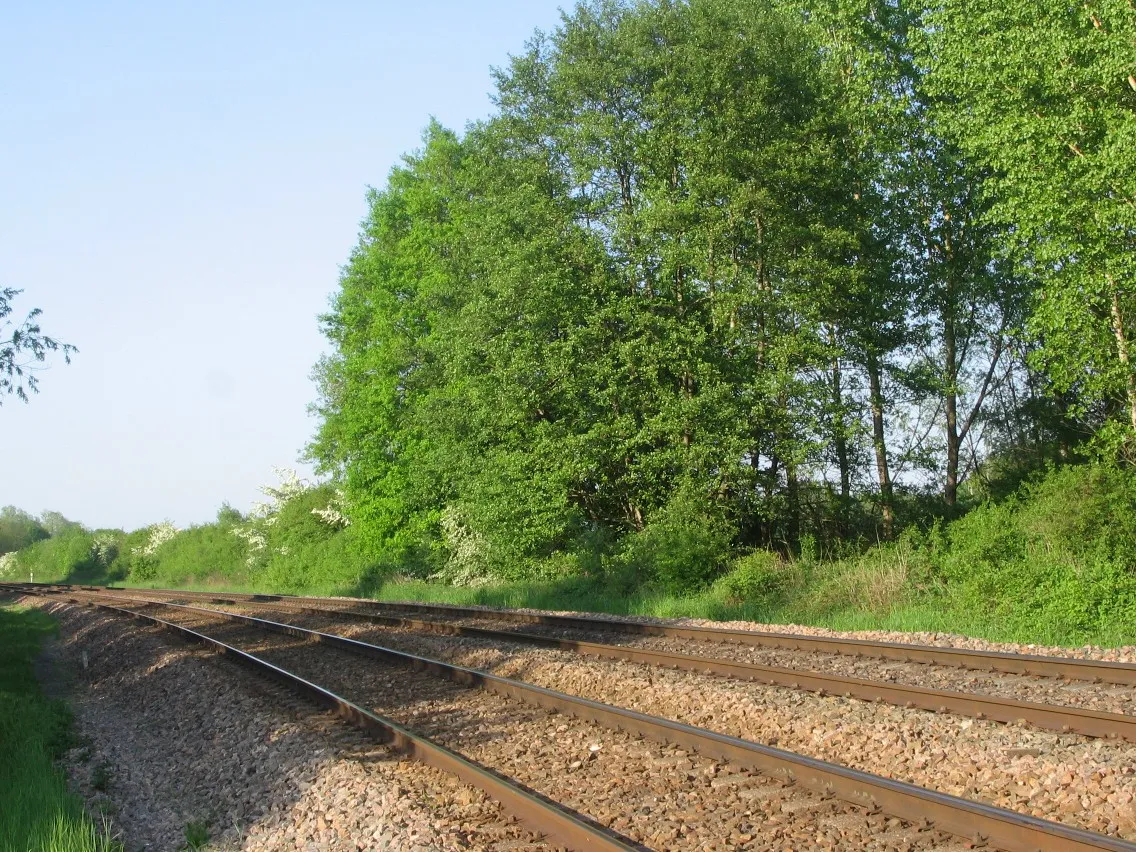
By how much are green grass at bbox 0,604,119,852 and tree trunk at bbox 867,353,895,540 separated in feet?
59.4

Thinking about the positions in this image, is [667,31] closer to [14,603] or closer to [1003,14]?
[1003,14]

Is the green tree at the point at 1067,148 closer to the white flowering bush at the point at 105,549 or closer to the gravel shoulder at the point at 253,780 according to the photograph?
the gravel shoulder at the point at 253,780

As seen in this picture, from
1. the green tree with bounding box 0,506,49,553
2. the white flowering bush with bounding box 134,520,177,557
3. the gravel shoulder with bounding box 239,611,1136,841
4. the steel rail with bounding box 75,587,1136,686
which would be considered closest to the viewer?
the gravel shoulder with bounding box 239,611,1136,841

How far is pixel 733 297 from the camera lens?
22375 millimetres

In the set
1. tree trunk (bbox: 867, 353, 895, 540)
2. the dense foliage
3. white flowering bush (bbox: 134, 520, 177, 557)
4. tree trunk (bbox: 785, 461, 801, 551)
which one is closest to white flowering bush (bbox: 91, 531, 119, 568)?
white flowering bush (bbox: 134, 520, 177, 557)

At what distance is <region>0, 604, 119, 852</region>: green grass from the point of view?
6.84 m

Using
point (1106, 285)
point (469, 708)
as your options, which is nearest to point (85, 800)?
point (469, 708)

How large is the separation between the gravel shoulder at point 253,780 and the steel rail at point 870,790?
1.74 metres

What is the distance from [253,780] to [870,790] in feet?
16.7

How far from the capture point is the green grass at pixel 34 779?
269 inches

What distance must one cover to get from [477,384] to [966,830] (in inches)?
829

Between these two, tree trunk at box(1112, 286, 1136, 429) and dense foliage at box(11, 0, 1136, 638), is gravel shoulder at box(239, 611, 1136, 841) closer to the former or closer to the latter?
dense foliage at box(11, 0, 1136, 638)

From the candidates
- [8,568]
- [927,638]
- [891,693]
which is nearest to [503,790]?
[891,693]

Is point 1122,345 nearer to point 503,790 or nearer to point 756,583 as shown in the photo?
point 756,583
